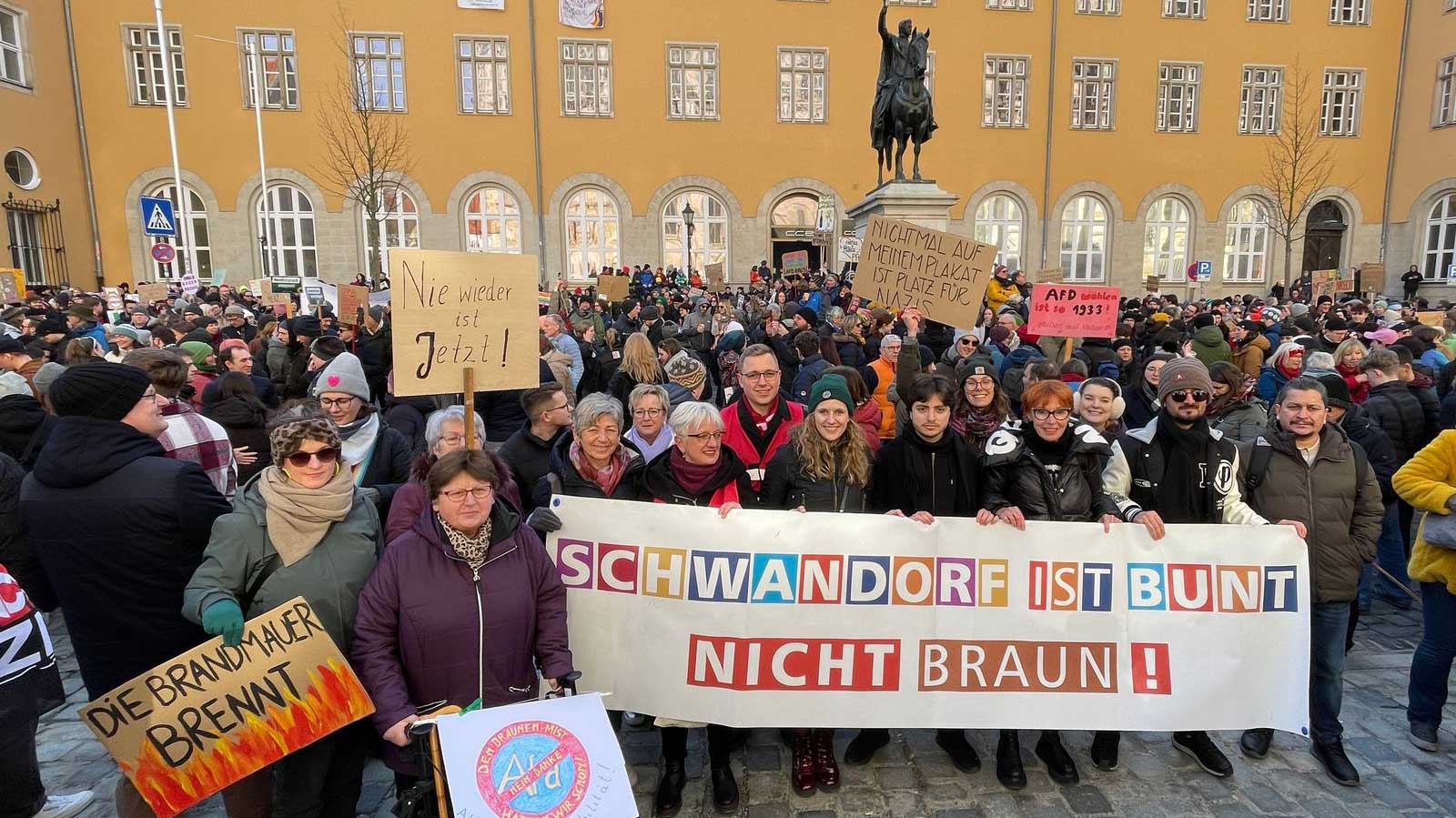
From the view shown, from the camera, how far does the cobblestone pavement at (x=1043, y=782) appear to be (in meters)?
3.29

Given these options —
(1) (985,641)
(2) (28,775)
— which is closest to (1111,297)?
(1) (985,641)

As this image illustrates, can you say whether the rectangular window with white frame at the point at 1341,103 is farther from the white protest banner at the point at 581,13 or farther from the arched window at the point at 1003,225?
the white protest banner at the point at 581,13

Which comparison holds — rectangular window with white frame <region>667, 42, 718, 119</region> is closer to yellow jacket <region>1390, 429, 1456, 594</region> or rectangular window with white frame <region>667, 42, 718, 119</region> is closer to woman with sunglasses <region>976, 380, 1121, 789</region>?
woman with sunglasses <region>976, 380, 1121, 789</region>

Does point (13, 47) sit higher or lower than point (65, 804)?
higher

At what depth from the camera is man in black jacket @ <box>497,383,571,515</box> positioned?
4.01m

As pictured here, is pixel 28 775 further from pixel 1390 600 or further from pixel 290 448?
pixel 1390 600

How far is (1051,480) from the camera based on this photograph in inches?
138

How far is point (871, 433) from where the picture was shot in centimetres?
480

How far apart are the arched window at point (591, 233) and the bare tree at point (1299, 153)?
70.6 ft

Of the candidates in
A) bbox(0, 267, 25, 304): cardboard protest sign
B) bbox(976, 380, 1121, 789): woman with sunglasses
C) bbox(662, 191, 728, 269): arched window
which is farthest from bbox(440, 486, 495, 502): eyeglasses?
bbox(662, 191, 728, 269): arched window

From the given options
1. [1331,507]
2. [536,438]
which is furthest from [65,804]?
[1331,507]

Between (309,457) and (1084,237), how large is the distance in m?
27.9

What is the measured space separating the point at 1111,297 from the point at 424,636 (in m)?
5.76

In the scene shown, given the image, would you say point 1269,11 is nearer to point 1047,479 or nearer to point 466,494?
point 1047,479
